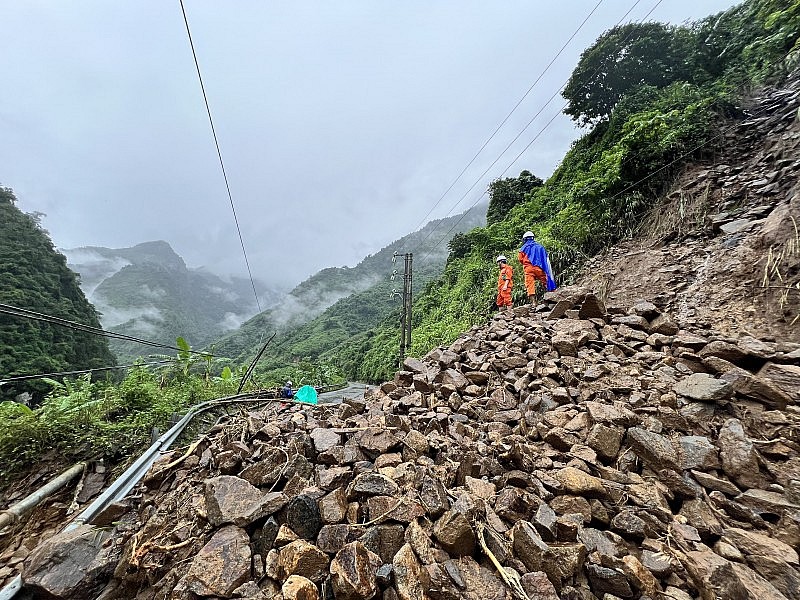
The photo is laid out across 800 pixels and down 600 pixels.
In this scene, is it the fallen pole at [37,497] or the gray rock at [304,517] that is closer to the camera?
the gray rock at [304,517]

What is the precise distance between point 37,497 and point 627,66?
18985 millimetres

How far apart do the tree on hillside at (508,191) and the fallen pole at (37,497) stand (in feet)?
67.3

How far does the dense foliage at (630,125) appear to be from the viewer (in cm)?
827

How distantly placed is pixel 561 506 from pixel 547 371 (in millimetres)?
1971

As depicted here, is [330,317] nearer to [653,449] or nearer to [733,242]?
[733,242]

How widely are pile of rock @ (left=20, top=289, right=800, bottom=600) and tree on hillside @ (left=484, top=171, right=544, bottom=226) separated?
18624 millimetres

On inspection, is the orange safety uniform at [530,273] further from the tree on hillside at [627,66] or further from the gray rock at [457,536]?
the tree on hillside at [627,66]

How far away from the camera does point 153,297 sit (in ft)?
240

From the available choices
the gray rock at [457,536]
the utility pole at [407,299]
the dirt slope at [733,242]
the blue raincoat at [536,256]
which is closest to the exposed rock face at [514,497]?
the gray rock at [457,536]

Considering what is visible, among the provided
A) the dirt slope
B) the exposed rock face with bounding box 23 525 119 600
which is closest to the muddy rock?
the exposed rock face with bounding box 23 525 119 600

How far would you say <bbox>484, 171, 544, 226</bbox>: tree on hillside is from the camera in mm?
20234

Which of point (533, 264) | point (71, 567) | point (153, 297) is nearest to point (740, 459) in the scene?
point (71, 567)

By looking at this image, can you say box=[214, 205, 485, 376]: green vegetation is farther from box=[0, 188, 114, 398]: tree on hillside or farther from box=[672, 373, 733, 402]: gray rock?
box=[672, 373, 733, 402]: gray rock

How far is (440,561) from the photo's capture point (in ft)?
4.79
